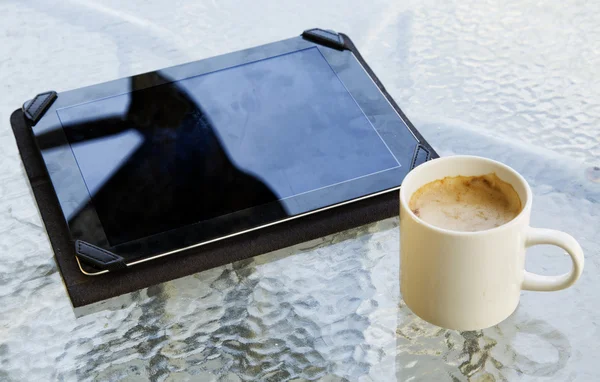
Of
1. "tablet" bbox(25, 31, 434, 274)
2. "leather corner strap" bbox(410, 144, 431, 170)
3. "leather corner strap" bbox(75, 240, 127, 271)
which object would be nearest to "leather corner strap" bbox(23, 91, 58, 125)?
"tablet" bbox(25, 31, 434, 274)

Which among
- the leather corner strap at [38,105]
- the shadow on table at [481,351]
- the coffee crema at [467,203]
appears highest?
the coffee crema at [467,203]

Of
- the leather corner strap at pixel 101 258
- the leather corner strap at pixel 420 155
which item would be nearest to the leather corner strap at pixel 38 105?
the leather corner strap at pixel 101 258

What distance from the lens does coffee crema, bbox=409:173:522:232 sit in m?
0.62

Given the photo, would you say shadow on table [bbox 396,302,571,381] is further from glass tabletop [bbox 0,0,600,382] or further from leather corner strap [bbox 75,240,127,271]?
leather corner strap [bbox 75,240,127,271]

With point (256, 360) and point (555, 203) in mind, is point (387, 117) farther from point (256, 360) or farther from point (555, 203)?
point (256, 360)

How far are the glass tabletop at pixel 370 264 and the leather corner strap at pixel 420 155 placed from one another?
6 cm

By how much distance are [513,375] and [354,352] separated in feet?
0.43

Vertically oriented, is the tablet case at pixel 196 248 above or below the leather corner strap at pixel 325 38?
below

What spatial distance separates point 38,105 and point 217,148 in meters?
0.23

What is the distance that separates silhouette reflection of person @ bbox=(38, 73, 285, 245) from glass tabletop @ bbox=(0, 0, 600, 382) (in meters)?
0.06

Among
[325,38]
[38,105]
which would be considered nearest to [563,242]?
[325,38]

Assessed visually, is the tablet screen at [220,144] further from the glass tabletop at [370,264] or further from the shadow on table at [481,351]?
the shadow on table at [481,351]

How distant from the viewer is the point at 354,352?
2.22 ft

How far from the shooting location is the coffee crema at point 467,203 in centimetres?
62
